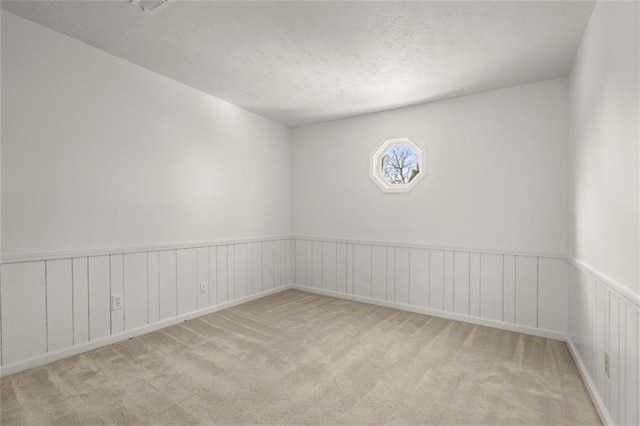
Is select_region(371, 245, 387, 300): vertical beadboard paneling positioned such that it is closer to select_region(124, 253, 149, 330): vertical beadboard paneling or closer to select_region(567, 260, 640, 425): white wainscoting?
select_region(567, 260, 640, 425): white wainscoting

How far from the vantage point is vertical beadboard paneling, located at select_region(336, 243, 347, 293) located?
409cm

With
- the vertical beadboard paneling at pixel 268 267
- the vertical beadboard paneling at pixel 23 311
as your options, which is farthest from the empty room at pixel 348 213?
the vertical beadboard paneling at pixel 268 267

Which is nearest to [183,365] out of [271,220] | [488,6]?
[271,220]

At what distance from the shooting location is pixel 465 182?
10.6 feet

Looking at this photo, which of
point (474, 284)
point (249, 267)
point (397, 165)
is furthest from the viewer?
point (249, 267)

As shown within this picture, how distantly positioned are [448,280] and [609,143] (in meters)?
2.05

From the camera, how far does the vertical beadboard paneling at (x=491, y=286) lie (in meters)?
3.05

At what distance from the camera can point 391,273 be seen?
371 centimetres

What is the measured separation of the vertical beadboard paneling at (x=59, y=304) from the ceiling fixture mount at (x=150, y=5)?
6.19 ft

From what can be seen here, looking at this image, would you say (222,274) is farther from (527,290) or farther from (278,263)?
(527,290)

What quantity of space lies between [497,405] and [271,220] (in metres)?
3.19

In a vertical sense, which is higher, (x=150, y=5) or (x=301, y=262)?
(x=150, y=5)

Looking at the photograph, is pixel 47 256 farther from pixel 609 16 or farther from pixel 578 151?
pixel 578 151

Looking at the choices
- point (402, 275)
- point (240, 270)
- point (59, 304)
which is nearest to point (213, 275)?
point (240, 270)
